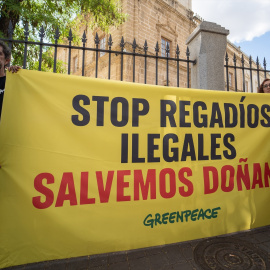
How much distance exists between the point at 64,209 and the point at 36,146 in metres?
0.65

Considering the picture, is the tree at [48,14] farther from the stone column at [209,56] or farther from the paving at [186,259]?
the paving at [186,259]

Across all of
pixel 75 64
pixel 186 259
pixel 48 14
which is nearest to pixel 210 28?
pixel 186 259

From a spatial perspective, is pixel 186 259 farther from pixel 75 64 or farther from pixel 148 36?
pixel 75 64

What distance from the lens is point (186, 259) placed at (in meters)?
2.04

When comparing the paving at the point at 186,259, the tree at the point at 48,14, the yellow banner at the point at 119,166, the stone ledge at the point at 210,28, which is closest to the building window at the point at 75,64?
the tree at the point at 48,14

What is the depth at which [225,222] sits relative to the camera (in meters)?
2.24

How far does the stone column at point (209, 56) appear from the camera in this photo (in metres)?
3.25

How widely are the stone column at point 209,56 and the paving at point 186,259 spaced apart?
7.64 ft

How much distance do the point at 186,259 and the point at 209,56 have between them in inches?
120

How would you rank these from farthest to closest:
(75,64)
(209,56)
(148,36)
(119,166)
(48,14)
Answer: (75,64) → (148,36) → (48,14) → (209,56) → (119,166)

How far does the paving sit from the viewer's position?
6.36ft

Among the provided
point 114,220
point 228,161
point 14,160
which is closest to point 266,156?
point 228,161

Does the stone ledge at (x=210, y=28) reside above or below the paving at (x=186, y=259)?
above

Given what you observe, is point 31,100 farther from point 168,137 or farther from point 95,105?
point 168,137
